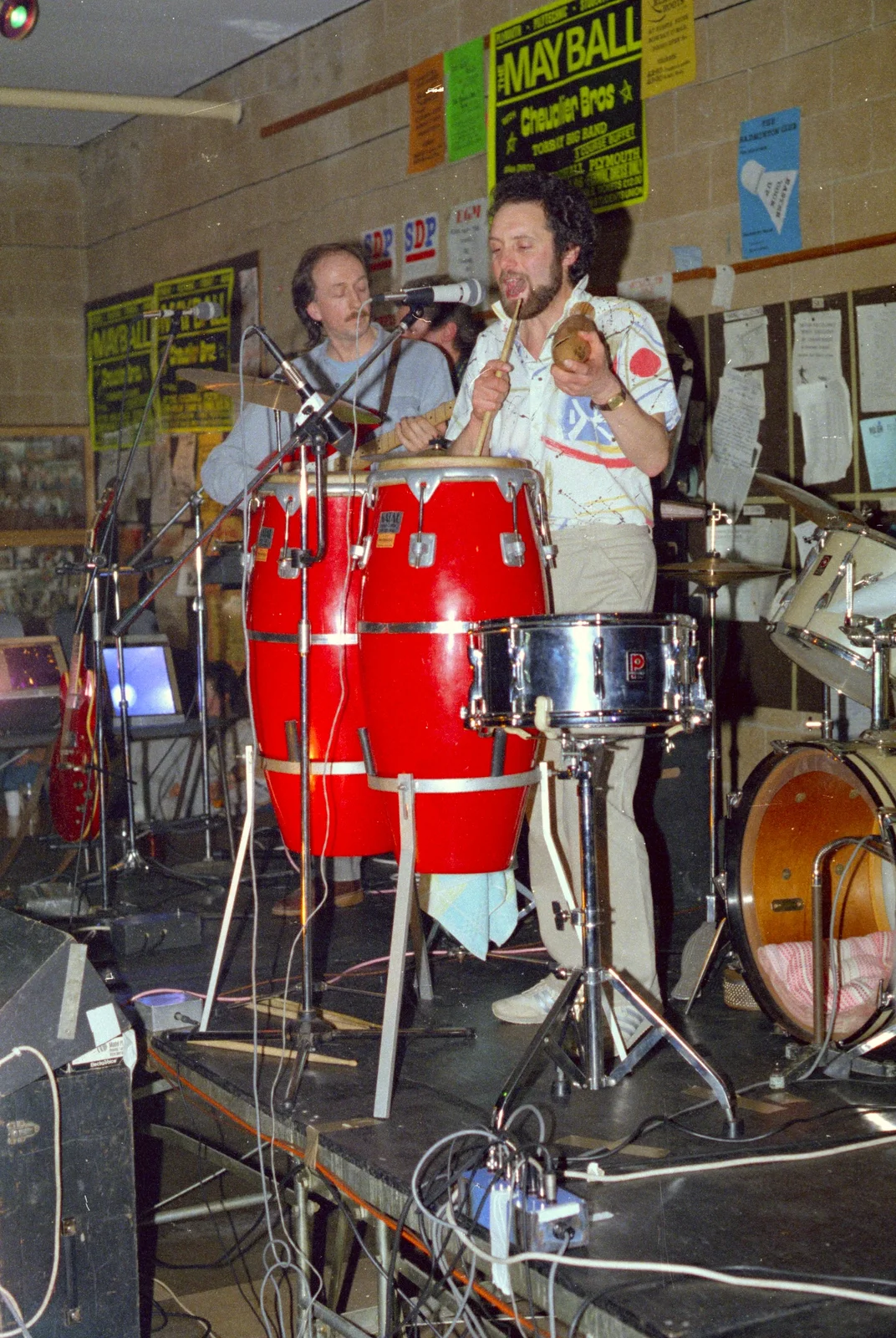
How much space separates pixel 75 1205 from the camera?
210 centimetres

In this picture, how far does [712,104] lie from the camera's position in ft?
13.3

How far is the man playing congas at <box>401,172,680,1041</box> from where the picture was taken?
263 cm

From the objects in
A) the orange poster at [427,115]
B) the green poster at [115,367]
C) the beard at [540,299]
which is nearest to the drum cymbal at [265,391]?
the beard at [540,299]

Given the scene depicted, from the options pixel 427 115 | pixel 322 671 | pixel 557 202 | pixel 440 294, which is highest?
pixel 427 115

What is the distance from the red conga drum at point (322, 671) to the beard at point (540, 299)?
0.47 metres

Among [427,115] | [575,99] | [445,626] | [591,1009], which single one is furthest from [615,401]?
[427,115]

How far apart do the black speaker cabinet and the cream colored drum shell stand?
1.51 meters

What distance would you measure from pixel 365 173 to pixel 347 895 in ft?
10.3

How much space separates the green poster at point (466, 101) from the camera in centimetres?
498

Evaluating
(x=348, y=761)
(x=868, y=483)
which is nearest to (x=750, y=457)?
(x=868, y=483)

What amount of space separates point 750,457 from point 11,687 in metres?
2.71

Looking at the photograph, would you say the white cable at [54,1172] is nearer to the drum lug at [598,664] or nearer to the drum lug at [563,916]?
the drum lug at [563,916]

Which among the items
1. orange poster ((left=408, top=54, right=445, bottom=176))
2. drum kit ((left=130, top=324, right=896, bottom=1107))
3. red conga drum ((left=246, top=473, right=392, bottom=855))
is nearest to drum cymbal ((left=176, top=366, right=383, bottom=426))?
drum kit ((left=130, top=324, right=896, bottom=1107))

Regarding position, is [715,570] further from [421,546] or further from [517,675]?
[517,675]
